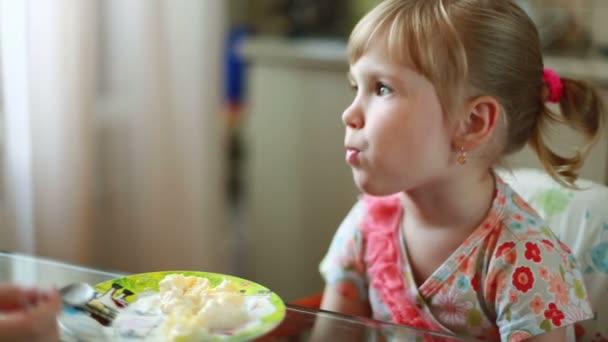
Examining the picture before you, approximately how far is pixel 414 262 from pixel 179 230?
1311 mm

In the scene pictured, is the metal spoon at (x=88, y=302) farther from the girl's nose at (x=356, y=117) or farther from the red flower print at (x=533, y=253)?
the red flower print at (x=533, y=253)

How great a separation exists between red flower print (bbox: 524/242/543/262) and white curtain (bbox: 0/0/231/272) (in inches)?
51.7

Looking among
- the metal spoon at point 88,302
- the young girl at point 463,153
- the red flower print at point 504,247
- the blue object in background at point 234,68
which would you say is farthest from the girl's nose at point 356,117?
the blue object in background at point 234,68

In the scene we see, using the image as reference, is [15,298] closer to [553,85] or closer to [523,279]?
[523,279]

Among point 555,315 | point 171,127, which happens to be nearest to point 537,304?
point 555,315

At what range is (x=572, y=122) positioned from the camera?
1.19 meters

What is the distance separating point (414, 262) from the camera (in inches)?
48.3

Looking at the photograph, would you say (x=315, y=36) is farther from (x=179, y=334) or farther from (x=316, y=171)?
(x=179, y=334)

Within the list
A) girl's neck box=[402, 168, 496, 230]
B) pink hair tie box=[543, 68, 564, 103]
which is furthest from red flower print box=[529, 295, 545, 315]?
pink hair tie box=[543, 68, 564, 103]

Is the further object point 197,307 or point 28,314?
point 197,307

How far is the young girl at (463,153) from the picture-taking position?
1.08m

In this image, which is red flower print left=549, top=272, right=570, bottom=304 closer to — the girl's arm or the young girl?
the young girl

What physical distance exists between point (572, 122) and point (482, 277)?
25cm

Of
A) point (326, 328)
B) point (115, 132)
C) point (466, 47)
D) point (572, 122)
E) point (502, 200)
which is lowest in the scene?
point (115, 132)
